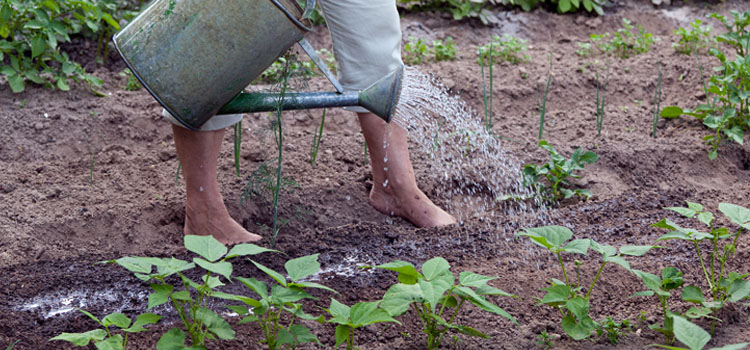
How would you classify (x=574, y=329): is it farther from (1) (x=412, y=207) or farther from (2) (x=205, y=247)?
(1) (x=412, y=207)

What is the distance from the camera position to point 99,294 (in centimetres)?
208

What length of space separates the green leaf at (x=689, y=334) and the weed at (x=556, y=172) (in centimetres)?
130

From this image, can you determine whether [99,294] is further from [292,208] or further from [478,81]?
[478,81]

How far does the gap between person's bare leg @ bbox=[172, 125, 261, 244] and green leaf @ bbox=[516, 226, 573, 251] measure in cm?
105

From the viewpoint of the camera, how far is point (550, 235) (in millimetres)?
1606

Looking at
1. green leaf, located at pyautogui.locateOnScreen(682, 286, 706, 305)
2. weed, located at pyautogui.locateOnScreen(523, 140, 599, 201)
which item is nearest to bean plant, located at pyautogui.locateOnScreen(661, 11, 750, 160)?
weed, located at pyautogui.locateOnScreen(523, 140, 599, 201)

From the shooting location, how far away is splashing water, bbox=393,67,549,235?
8.56ft

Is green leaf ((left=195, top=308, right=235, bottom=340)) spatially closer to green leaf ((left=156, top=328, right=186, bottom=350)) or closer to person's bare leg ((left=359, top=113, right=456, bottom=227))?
green leaf ((left=156, top=328, right=186, bottom=350))

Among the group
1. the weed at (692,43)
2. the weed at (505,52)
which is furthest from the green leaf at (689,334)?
the weed at (692,43)

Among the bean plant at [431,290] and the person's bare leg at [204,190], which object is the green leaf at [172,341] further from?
the person's bare leg at [204,190]

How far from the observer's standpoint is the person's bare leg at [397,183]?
2.56 m

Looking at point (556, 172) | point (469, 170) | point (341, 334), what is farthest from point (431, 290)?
point (469, 170)

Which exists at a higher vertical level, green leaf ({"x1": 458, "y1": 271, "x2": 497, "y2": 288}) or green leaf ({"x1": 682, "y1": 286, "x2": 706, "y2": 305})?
green leaf ({"x1": 458, "y1": 271, "x2": 497, "y2": 288})

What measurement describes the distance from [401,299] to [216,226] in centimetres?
111
